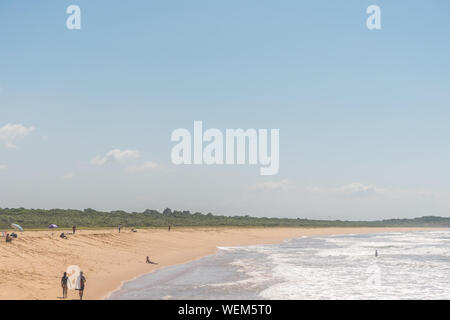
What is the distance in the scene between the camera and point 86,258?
41.8 meters

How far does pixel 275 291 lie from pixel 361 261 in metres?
25.4

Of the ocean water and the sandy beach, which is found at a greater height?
the sandy beach

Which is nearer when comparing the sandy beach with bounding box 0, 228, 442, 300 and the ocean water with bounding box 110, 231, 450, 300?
the sandy beach with bounding box 0, 228, 442, 300

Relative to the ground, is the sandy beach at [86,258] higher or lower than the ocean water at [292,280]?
higher

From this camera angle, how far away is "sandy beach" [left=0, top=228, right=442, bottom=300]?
92.4ft

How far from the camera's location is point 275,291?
105ft

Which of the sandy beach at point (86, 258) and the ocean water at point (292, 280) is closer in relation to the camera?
the sandy beach at point (86, 258)

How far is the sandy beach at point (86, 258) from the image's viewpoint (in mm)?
28172
